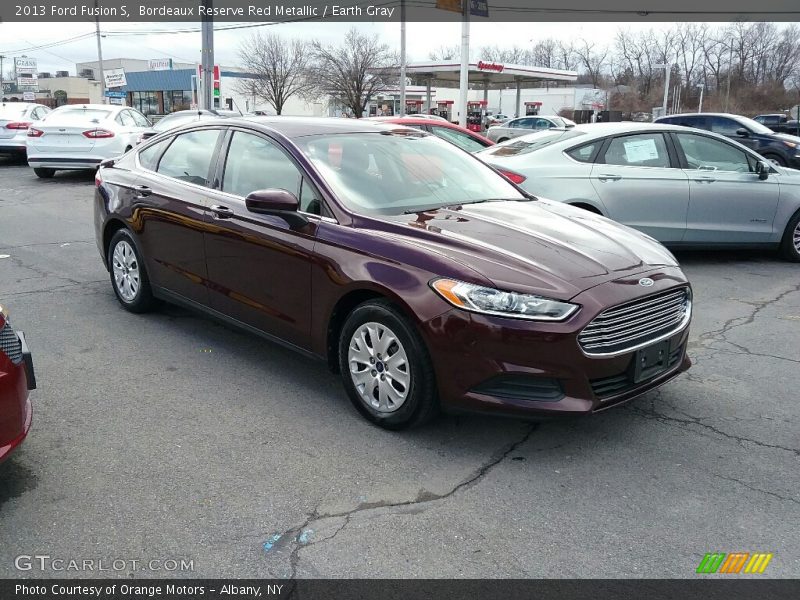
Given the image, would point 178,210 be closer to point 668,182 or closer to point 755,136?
point 668,182

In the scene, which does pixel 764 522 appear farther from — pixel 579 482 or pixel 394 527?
pixel 394 527

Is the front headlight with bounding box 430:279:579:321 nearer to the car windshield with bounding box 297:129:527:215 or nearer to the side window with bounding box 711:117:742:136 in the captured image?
the car windshield with bounding box 297:129:527:215

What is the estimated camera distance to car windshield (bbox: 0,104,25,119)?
1872 centimetres

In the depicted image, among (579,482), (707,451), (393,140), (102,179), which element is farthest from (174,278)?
(707,451)

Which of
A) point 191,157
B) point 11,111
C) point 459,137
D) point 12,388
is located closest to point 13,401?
point 12,388

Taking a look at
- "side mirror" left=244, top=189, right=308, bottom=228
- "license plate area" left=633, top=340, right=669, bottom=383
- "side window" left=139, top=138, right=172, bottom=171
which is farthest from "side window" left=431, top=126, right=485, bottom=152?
"license plate area" left=633, top=340, right=669, bottom=383

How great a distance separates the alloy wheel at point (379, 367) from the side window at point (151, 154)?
278cm

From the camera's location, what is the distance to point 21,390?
311cm

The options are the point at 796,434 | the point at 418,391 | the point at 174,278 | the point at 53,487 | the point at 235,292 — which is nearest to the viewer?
the point at 53,487

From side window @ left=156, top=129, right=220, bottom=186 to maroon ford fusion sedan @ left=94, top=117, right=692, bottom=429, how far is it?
0.02 meters

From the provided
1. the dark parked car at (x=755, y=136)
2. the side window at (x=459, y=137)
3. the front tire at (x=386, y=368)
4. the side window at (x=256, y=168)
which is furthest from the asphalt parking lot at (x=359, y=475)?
the dark parked car at (x=755, y=136)

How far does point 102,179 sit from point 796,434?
5.49 m

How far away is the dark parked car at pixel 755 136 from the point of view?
16.1 metres
